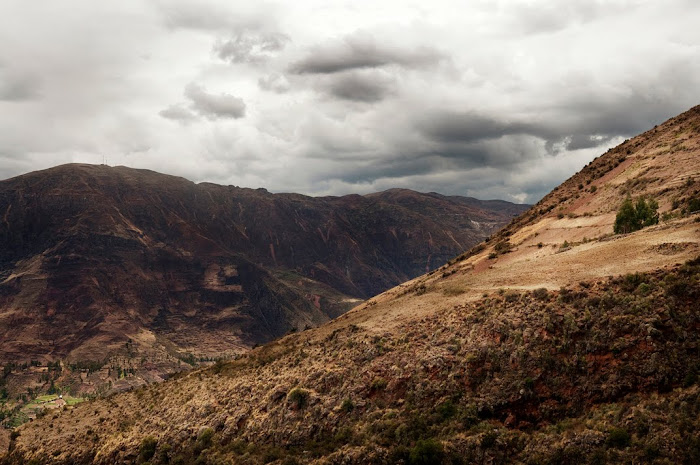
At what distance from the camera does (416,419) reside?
1779 inches

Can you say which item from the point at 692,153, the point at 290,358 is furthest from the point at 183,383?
the point at 692,153

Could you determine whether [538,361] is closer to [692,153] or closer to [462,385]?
[462,385]

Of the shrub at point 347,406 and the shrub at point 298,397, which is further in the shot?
the shrub at point 298,397

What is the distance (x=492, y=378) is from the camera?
147 ft

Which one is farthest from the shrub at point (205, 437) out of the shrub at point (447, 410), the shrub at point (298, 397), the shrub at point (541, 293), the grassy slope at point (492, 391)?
the shrub at point (541, 293)

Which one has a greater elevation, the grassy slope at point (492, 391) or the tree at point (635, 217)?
the tree at point (635, 217)

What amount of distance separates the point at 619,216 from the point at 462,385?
38.4 m

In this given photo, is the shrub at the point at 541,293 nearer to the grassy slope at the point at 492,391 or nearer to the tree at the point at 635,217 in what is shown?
the grassy slope at the point at 492,391

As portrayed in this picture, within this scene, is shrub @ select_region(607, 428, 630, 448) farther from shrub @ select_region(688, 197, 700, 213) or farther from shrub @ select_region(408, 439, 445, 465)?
shrub @ select_region(688, 197, 700, 213)

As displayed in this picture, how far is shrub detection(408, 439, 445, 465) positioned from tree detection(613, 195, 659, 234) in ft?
142

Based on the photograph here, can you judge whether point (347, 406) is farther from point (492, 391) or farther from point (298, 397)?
point (492, 391)

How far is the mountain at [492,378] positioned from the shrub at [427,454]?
4.9 inches

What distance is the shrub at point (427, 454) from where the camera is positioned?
40.3 m

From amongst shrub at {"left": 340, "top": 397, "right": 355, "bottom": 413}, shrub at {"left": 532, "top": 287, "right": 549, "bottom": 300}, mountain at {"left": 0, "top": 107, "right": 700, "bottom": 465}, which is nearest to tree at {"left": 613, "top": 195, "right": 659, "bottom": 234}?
mountain at {"left": 0, "top": 107, "right": 700, "bottom": 465}
